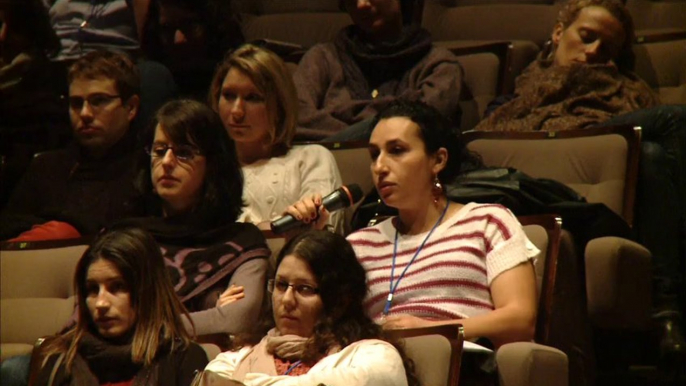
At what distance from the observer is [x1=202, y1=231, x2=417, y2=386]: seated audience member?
2.19m

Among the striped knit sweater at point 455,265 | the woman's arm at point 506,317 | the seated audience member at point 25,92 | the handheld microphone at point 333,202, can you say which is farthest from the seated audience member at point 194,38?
the woman's arm at point 506,317

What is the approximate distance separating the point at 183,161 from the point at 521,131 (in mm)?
1037

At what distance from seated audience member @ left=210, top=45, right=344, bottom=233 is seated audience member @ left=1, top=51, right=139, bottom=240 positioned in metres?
0.35

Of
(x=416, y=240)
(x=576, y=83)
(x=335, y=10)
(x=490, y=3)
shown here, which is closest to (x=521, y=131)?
(x=576, y=83)

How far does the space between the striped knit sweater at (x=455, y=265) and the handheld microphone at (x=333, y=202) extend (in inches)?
5.7

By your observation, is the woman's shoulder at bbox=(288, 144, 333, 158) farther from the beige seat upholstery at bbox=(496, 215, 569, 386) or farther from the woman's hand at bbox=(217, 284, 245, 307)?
the beige seat upholstery at bbox=(496, 215, 569, 386)

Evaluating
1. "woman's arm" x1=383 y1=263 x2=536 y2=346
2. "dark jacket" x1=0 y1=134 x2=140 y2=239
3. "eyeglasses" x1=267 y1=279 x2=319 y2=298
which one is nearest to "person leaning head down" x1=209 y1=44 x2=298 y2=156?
"dark jacket" x1=0 y1=134 x2=140 y2=239

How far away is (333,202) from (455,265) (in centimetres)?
31

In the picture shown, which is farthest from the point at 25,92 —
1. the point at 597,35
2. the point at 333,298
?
the point at 333,298

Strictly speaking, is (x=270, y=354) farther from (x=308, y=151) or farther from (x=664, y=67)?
Result: (x=664, y=67)

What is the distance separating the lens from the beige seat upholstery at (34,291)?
9.83ft

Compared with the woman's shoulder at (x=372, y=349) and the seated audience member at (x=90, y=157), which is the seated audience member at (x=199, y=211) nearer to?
the seated audience member at (x=90, y=157)

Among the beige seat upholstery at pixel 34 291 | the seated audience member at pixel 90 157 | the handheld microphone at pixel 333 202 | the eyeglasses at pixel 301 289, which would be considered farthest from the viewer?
the seated audience member at pixel 90 157

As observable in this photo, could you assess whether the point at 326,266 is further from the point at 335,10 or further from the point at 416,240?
the point at 335,10
